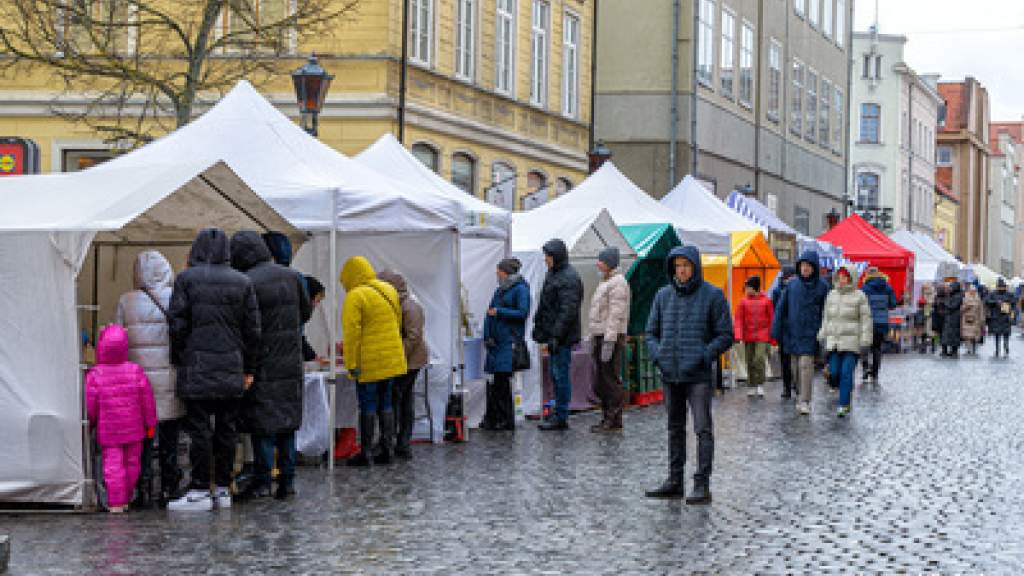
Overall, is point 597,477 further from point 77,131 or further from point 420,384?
point 77,131

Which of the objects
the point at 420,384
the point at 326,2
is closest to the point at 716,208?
the point at 326,2

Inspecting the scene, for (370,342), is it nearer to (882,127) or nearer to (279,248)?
(279,248)

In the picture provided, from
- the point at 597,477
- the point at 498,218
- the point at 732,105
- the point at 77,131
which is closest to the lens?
the point at 597,477

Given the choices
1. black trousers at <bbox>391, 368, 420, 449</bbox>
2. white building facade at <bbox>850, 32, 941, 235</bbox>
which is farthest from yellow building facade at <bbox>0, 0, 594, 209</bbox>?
white building facade at <bbox>850, 32, 941, 235</bbox>

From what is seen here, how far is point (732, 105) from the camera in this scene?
43.5m

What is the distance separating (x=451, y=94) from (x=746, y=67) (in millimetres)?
17904

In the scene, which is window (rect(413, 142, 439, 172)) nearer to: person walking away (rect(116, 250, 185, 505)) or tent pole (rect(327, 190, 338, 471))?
tent pole (rect(327, 190, 338, 471))

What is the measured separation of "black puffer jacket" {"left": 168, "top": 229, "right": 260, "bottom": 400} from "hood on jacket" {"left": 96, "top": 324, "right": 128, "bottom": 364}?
324 millimetres

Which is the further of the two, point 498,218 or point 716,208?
point 716,208

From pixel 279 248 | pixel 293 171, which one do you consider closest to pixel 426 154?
pixel 293 171

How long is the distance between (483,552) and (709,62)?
32.7 m

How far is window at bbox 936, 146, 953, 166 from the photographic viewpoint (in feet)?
370

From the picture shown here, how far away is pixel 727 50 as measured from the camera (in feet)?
142

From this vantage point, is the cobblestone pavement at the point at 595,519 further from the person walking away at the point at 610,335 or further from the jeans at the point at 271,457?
the person walking away at the point at 610,335
